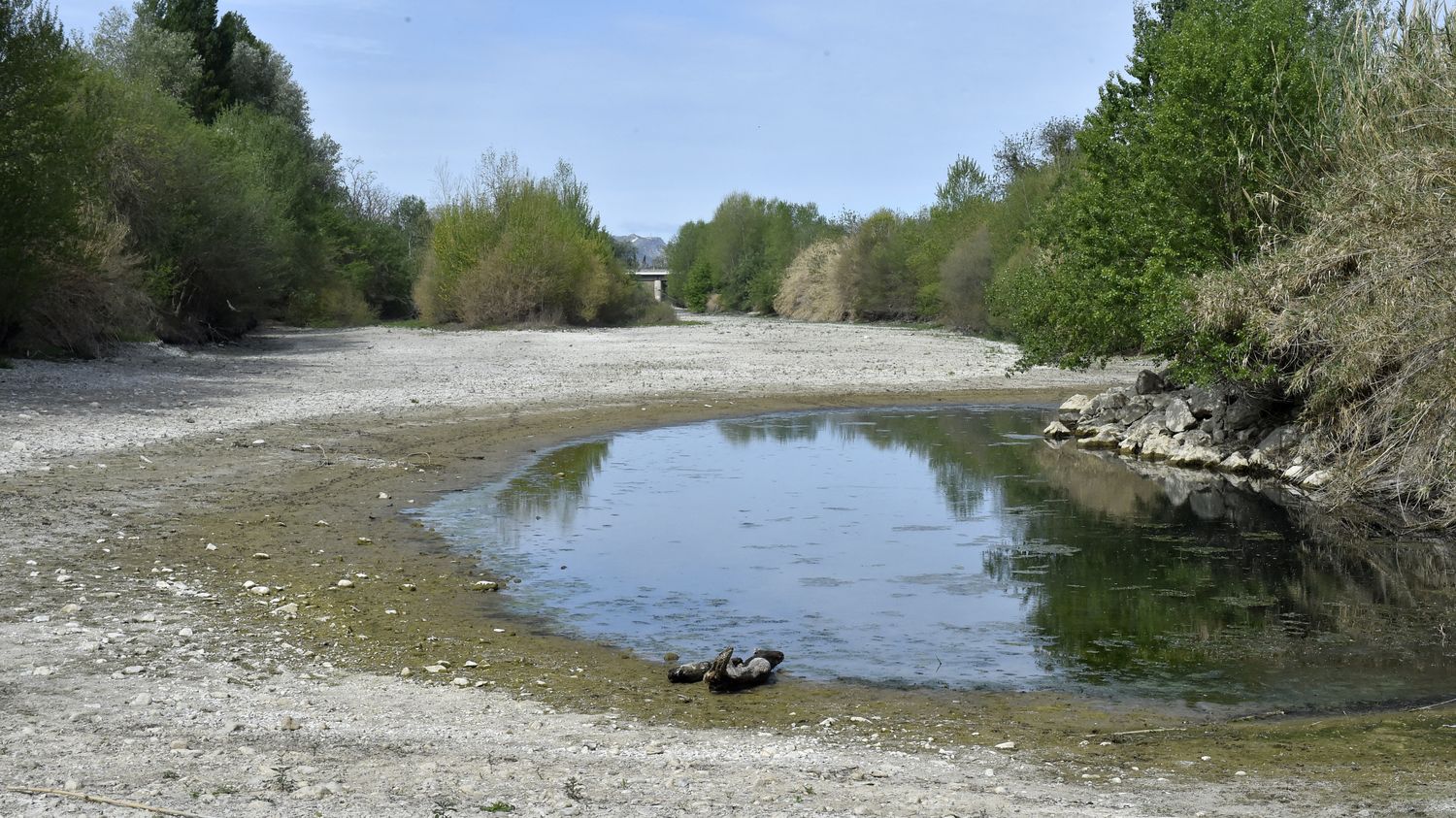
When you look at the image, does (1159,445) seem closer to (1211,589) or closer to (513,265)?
(1211,589)

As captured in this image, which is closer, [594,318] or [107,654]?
[107,654]

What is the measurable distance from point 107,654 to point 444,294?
57.2 m

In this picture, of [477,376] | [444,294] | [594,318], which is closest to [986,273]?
[594,318]

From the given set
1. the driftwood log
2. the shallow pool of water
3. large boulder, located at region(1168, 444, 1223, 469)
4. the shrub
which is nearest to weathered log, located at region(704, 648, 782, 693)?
the driftwood log

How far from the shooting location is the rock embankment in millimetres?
20062

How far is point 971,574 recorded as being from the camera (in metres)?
13.0

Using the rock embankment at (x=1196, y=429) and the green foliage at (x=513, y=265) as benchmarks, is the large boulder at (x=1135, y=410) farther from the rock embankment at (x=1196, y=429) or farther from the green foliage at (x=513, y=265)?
the green foliage at (x=513, y=265)

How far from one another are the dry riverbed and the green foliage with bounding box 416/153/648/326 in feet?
148

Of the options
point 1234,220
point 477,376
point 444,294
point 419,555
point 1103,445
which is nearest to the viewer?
point 419,555

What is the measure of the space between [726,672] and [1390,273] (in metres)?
8.03

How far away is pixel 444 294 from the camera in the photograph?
6425 cm

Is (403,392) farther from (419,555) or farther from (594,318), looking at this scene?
(594,318)

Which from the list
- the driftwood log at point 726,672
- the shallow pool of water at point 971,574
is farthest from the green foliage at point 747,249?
the driftwood log at point 726,672

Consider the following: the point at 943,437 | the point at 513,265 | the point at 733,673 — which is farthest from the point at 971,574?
the point at 513,265
